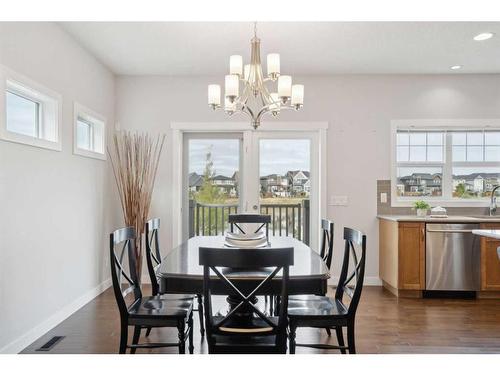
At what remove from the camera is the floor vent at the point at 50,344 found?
270 cm

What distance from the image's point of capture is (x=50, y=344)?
2.80m

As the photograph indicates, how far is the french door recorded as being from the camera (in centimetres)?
478

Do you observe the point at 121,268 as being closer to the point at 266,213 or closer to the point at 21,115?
the point at 21,115

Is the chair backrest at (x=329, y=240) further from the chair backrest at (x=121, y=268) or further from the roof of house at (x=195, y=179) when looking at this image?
the roof of house at (x=195, y=179)

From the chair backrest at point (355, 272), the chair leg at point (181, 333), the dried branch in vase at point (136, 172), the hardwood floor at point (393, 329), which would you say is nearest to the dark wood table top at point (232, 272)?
the chair backrest at point (355, 272)

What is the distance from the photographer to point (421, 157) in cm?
480

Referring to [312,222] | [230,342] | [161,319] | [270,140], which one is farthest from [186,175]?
[230,342]

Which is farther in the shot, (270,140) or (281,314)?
→ (270,140)

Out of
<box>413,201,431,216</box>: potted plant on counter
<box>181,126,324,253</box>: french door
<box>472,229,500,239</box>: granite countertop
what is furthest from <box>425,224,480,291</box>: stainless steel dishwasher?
<box>181,126,324,253</box>: french door

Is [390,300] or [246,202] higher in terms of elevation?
[246,202]

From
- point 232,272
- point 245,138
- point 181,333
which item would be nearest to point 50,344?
point 181,333

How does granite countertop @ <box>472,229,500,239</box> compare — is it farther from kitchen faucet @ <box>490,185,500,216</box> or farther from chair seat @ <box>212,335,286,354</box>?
kitchen faucet @ <box>490,185,500,216</box>

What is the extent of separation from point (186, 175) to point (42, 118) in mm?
1986

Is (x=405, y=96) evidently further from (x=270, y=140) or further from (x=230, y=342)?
(x=230, y=342)
